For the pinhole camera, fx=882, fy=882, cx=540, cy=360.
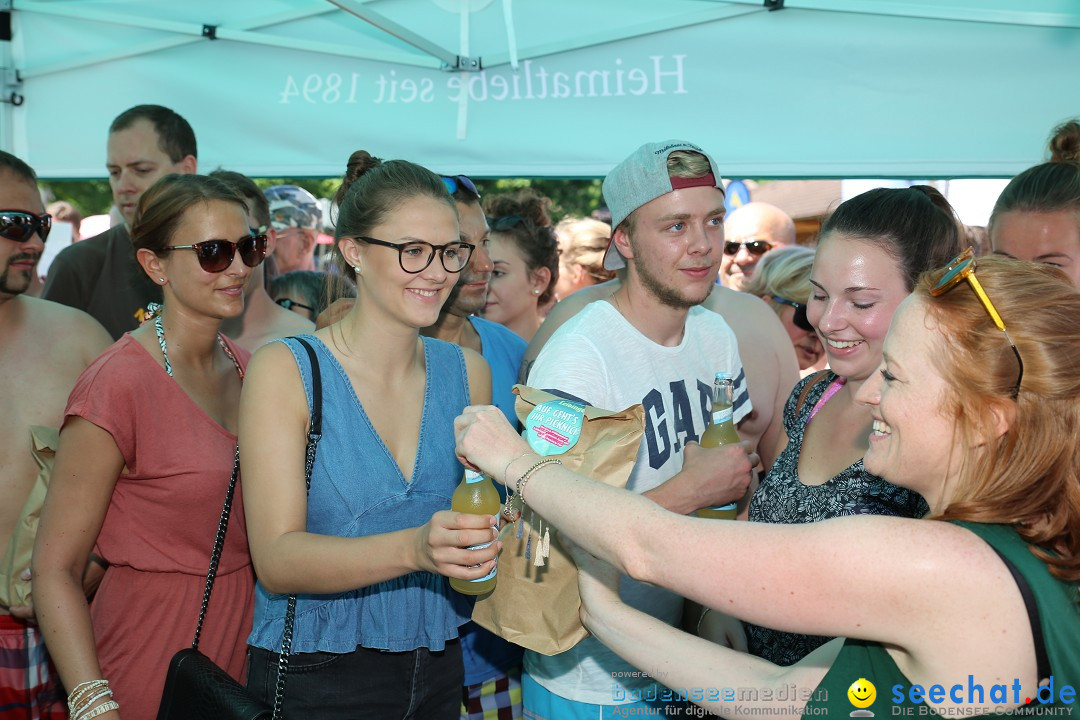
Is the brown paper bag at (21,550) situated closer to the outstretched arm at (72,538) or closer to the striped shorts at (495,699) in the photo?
the outstretched arm at (72,538)

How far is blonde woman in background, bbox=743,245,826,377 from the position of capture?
473 centimetres

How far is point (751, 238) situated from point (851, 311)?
405 centimetres

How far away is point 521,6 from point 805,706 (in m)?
3.74

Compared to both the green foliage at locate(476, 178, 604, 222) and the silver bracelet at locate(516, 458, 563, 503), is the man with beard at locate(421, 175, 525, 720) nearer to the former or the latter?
the silver bracelet at locate(516, 458, 563, 503)

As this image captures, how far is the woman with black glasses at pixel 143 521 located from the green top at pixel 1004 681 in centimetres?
194

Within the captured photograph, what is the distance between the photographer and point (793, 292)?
15.6ft

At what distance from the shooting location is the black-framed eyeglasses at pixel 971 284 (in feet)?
5.21

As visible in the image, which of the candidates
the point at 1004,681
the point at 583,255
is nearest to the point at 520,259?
the point at 583,255

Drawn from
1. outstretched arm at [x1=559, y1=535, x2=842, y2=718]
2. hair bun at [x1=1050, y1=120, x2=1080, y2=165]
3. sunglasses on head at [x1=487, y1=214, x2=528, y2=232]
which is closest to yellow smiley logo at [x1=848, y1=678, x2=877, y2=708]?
outstretched arm at [x1=559, y1=535, x2=842, y2=718]

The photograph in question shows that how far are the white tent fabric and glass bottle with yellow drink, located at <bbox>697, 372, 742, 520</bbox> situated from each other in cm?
185

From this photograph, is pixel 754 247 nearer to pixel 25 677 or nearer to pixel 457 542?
pixel 457 542

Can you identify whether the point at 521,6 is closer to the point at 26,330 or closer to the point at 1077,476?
the point at 26,330

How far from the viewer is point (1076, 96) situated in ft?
13.3

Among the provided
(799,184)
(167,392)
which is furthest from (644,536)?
(799,184)
